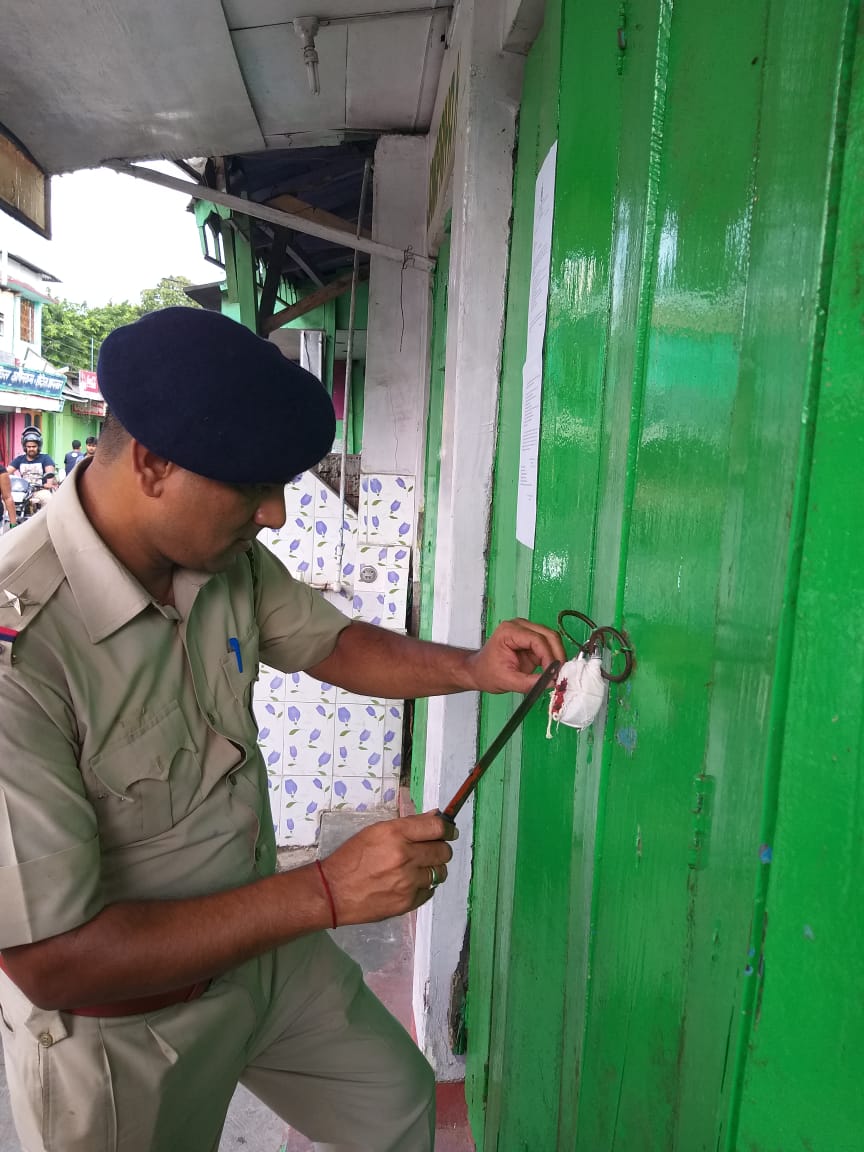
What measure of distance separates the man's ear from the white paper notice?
73 centimetres

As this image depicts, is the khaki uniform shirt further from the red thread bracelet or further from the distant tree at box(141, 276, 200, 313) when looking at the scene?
the distant tree at box(141, 276, 200, 313)

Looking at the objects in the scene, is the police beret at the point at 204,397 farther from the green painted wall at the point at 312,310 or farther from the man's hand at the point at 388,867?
the green painted wall at the point at 312,310

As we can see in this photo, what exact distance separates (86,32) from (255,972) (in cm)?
296

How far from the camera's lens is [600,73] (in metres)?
1.23

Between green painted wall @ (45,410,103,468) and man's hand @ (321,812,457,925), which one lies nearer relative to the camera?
man's hand @ (321,812,457,925)

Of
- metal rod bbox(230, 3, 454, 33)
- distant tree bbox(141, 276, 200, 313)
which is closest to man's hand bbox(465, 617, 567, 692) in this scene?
metal rod bbox(230, 3, 454, 33)

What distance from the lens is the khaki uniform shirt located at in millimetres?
1122

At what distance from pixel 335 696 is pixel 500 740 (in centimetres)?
314

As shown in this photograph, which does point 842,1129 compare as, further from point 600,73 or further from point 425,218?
point 425,218

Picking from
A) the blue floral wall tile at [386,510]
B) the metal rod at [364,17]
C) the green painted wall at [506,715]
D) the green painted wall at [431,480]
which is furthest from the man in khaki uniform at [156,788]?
the blue floral wall tile at [386,510]

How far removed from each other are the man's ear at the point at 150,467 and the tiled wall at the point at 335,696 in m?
2.86

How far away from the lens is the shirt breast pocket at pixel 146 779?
1303mm

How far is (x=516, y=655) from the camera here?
5.01 feet

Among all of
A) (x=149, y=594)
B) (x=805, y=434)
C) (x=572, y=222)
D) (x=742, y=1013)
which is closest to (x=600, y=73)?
(x=572, y=222)
